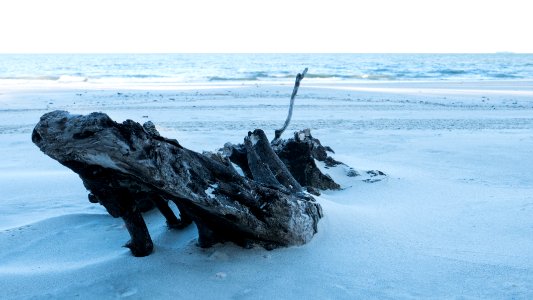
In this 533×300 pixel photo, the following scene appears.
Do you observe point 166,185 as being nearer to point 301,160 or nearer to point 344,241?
point 344,241

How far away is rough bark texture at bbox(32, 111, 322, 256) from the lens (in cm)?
259

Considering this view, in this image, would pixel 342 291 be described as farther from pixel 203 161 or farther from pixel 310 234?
pixel 203 161

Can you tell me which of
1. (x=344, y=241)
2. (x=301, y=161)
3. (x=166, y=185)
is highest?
(x=166, y=185)

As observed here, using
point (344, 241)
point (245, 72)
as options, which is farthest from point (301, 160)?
point (245, 72)

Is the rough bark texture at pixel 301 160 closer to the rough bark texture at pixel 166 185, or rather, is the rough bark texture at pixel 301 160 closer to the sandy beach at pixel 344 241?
the sandy beach at pixel 344 241

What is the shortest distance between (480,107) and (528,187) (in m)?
9.69

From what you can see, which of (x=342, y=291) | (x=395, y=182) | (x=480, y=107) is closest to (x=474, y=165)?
(x=395, y=182)

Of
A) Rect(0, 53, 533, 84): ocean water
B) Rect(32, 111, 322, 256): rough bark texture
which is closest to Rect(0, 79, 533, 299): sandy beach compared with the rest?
Rect(32, 111, 322, 256): rough bark texture

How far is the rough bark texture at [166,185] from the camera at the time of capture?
2.59 metres

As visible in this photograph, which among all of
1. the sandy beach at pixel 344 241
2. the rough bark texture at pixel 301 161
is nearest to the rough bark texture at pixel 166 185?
the sandy beach at pixel 344 241

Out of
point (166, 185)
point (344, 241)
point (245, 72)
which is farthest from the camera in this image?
point (245, 72)

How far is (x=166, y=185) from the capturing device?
275 cm

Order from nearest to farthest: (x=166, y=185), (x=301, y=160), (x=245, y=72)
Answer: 1. (x=166, y=185)
2. (x=301, y=160)
3. (x=245, y=72)

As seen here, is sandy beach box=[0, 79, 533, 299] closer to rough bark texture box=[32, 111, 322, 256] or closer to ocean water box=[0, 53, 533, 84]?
rough bark texture box=[32, 111, 322, 256]
